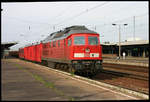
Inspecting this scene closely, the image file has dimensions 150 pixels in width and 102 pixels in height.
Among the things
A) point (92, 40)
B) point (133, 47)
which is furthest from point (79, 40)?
point (133, 47)

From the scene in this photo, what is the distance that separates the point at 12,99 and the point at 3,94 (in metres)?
1.07

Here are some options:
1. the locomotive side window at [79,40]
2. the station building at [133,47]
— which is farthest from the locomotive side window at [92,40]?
the station building at [133,47]

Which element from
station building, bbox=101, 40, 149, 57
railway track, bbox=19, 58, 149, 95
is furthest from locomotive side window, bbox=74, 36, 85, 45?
station building, bbox=101, 40, 149, 57

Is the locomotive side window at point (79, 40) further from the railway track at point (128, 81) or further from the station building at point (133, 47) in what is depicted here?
the station building at point (133, 47)

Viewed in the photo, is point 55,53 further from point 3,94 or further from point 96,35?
point 3,94

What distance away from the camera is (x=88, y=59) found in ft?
47.0

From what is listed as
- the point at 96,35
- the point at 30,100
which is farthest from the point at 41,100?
the point at 96,35

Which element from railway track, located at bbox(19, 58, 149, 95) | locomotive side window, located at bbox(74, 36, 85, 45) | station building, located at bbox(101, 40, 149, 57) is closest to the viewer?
railway track, located at bbox(19, 58, 149, 95)

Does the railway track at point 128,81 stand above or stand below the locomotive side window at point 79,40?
below

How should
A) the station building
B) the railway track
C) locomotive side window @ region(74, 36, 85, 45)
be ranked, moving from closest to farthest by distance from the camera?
the railway track < locomotive side window @ region(74, 36, 85, 45) < the station building

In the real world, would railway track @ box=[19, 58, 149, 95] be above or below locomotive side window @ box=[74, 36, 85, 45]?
below

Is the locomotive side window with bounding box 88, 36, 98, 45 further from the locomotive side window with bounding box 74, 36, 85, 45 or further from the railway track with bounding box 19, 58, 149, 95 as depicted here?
the railway track with bounding box 19, 58, 149, 95

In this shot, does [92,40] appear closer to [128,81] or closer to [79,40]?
[79,40]

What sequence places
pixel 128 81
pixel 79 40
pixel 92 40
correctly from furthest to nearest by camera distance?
pixel 92 40 < pixel 79 40 < pixel 128 81
